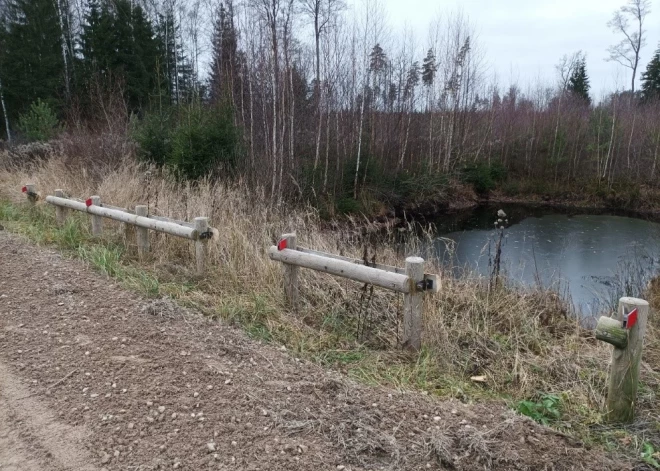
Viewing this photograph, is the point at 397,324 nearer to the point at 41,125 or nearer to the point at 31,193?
the point at 31,193

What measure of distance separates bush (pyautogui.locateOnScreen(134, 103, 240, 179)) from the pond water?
6.14 metres

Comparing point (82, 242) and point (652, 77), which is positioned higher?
point (652, 77)

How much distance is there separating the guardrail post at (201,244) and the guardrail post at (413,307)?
2811mm

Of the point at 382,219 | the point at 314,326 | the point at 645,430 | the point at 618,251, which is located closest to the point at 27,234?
the point at 314,326

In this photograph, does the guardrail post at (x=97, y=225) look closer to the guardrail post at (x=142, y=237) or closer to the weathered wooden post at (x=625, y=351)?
the guardrail post at (x=142, y=237)

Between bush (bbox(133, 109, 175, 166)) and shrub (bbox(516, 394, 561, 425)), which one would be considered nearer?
shrub (bbox(516, 394, 561, 425))

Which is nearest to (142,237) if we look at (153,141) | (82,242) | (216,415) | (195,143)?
(82,242)

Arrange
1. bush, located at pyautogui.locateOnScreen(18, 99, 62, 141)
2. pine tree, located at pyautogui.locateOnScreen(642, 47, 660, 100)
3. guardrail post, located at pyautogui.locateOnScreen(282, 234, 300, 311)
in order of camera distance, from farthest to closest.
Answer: pine tree, located at pyautogui.locateOnScreen(642, 47, 660, 100), bush, located at pyautogui.locateOnScreen(18, 99, 62, 141), guardrail post, located at pyautogui.locateOnScreen(282, 234, 300, 311)

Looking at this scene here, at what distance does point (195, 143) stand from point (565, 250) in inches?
432

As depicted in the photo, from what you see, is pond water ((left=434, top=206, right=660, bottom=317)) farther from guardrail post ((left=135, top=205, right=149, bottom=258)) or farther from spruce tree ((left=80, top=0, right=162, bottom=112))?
spruce tree ((left=80, top=0, right=162, bottom=112))

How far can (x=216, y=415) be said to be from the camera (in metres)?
3.02

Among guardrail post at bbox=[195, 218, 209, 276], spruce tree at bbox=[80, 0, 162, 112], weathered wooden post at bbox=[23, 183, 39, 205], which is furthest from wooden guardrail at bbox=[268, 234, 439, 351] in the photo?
spruce tree at bbox=[80, 0, 162, 112]

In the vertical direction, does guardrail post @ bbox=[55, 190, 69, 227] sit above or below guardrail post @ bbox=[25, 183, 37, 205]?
below

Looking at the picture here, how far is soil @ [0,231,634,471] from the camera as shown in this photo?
104 inches
